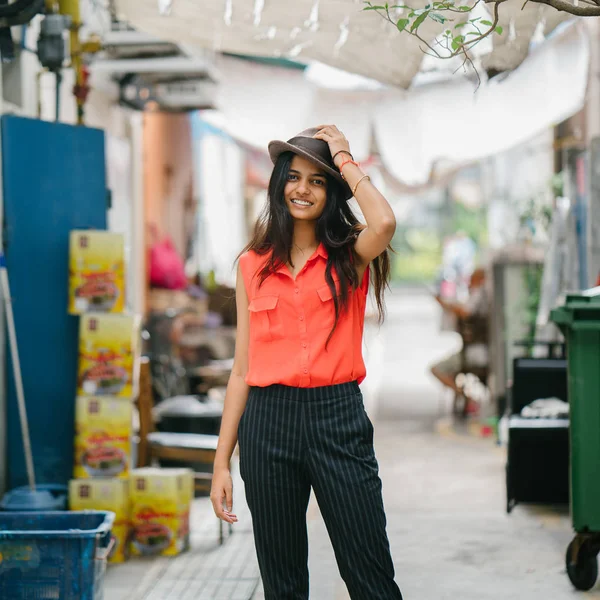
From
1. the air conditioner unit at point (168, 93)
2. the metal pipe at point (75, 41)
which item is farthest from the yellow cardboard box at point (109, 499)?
the air conditioner unit at point (168, 93)

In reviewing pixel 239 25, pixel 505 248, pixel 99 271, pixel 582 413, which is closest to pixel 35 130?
pixel 99 271

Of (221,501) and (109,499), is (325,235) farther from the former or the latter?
(109,499)

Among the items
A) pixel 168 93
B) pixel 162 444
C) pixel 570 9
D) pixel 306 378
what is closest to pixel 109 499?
pixel 162 444

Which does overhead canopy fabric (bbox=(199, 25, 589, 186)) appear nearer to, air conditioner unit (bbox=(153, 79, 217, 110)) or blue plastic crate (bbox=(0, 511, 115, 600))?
air conditioner unit (bbox=(153, 79, 217, 110))

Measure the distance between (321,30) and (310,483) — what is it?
3158 millimetres

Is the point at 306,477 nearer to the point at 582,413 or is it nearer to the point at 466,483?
the point at 582,413

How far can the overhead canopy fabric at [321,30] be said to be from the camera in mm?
5340

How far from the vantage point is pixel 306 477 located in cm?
335

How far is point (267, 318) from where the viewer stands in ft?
11.1

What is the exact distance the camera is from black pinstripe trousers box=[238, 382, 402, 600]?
129 inches

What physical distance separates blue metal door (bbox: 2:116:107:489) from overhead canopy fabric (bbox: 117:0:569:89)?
1.12 metres

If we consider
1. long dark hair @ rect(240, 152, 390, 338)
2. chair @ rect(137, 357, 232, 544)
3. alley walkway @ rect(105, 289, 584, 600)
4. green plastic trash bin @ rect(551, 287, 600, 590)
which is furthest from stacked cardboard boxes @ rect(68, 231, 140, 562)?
long dark hair @ rect(240, 152, 390, 338)

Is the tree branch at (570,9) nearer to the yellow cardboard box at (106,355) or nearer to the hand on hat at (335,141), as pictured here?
the hand on hat at (335,141)

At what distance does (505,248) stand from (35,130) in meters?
6.31
